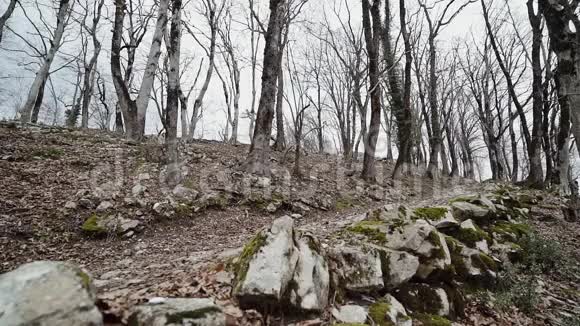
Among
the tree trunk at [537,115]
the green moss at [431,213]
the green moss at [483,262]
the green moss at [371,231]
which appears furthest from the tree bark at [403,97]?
the green moss at [371,231]

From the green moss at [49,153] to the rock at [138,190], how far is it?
2.06 m

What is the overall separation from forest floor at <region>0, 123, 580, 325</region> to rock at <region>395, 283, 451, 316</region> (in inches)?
12.5

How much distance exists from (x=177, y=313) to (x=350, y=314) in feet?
4.45

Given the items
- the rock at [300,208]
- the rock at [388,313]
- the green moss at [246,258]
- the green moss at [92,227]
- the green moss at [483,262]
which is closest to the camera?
the green moss at [246,258]

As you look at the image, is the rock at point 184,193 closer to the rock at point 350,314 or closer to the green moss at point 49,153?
the green moss at point 49,153

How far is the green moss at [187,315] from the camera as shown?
1652 millimetres

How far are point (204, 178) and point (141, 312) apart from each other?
15.6 ft

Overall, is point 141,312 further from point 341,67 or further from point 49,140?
point 341,67

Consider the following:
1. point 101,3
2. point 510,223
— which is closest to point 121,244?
point 510,223

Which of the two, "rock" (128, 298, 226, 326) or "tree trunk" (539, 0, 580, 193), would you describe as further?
"tree trunk" (539, 0, 580, 193)

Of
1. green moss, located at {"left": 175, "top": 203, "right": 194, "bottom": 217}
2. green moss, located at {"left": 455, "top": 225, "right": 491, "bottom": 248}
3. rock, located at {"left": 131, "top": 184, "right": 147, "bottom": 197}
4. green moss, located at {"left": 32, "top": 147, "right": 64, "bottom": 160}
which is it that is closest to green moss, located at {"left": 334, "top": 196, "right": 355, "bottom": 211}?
green moss, located at {"left": 455, "top": 225, "right": 491, "bottom": 248}

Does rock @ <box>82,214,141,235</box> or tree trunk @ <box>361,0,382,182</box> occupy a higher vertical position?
tree trunk @ <box>361,0,382,182</box>

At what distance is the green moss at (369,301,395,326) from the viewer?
7.79ft

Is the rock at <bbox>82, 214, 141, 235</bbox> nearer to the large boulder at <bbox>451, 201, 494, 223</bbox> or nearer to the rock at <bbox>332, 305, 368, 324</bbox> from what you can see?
the rock at <bbox>332, 305, 368, 324</bbox>
